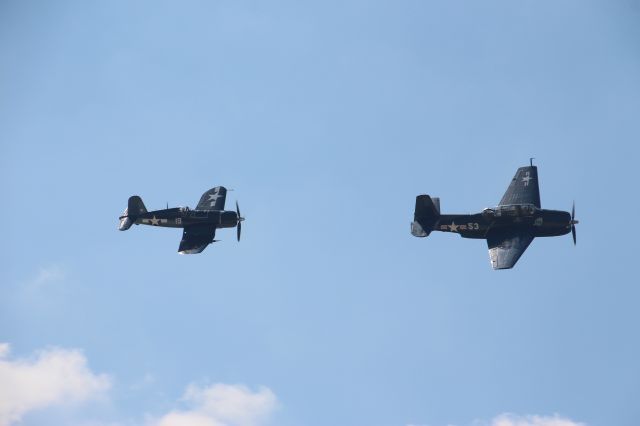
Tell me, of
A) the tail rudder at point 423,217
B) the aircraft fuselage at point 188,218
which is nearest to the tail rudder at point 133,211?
the aircraft fuselage at point 188,218

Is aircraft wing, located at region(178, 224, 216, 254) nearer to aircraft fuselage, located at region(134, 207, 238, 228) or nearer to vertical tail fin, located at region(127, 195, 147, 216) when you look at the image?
aircraft fuselage, located at region(134, 207, 238, 228)

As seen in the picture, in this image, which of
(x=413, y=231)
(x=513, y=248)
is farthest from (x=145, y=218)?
(x=513, y=248)

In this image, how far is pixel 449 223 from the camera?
98.0 m

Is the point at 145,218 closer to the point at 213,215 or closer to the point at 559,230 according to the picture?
the point at 213,215

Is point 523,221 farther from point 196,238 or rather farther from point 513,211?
point 196,238

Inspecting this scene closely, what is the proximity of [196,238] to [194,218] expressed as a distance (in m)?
2.05

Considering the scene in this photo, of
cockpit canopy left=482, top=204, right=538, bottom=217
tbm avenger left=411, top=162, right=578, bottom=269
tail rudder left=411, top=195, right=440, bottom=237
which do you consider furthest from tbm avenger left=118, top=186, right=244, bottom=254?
cockpit canopy left=482, top=204, right=538, bottom=217

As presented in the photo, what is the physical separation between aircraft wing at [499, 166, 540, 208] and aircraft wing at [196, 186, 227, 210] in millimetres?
24755

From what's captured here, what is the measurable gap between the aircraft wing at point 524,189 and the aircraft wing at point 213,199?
24755 millimetres

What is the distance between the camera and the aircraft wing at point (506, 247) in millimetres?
93750

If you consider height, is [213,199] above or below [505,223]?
above

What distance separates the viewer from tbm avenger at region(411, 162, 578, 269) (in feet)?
312

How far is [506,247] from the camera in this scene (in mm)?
94938

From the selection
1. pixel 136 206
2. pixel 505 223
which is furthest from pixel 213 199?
pixel 505 223
